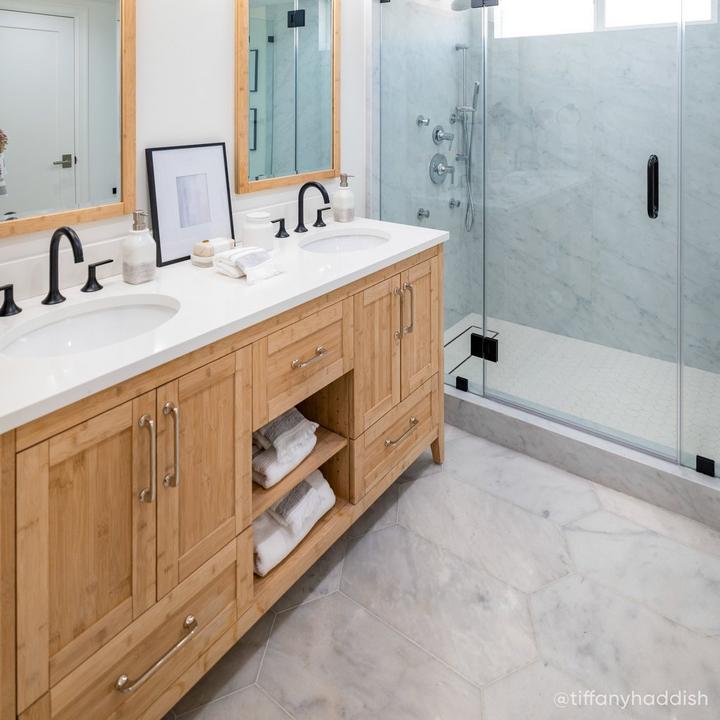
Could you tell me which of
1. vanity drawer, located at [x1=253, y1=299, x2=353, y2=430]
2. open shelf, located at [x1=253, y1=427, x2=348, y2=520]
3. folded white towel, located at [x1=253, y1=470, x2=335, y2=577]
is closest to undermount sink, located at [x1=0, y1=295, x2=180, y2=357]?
vanity drawer, located at [x1=253, y1=299, x2=353, y2=430]

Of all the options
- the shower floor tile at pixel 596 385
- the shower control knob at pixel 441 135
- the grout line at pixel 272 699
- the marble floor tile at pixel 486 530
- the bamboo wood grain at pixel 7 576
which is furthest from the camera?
the shower control knob at pixel 441 135

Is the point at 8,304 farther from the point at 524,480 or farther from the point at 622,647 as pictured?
the point at 524,480

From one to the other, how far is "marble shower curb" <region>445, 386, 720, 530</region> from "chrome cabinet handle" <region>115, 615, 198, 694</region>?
1.61 m

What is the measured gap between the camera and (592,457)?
91.0 inches

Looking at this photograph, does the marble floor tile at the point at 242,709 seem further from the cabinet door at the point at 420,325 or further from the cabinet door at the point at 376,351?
the cabinet door at the point at 420,325

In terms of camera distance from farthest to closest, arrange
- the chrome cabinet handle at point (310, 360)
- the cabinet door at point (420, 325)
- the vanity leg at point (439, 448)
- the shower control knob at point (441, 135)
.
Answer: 1. the shower control knob at point (441, 135)
2. the vanity leg at point (439, 448)
3. the cabinet door at point (420, 325)
4. the chrome cabinet handle at point (310, 360)

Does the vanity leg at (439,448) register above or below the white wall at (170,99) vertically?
below

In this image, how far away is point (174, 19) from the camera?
1.66m

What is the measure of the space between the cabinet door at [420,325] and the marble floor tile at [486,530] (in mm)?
430

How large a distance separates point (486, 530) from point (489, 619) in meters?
0.41

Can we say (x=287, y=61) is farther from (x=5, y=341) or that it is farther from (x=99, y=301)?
(x=5, y=341)

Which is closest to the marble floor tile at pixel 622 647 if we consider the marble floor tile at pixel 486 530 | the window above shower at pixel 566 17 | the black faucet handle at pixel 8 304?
the marble floor tile at pixel 486 530

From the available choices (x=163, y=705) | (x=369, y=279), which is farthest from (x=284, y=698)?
(x=369, y=279)

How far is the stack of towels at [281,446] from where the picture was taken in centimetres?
158
